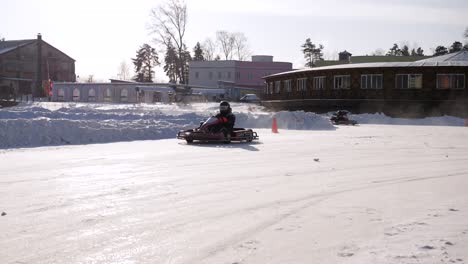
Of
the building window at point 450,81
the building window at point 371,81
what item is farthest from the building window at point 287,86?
the building window at point 450,81

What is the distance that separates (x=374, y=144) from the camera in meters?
Answer: 17.1

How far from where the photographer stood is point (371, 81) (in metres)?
43.0

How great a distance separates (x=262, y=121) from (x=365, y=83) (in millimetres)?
16815

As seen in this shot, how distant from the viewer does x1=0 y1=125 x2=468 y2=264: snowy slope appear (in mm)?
4793

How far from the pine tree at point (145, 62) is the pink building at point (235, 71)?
74.4 ft

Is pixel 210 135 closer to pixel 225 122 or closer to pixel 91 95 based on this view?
pixel 225 122

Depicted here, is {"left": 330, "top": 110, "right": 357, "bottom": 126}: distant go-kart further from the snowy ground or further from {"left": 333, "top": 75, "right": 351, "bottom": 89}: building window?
the snowy ground

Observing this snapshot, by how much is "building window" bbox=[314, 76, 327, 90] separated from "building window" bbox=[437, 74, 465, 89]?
918cm

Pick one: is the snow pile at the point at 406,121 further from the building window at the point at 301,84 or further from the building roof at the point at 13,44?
the building roof at the point at 13,44

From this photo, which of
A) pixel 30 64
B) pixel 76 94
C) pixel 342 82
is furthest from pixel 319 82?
pixel 30 64

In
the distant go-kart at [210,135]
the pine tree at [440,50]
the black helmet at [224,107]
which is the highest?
the pine tree at [440,50]

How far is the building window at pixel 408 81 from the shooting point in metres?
41.4

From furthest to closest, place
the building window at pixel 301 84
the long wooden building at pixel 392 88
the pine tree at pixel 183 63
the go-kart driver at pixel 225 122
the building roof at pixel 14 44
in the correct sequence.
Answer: the pine tree at pixel 183 63
the building roof at pixel 14 44
the building window at pixel 301 84
the long wooden building at pixel 392 88
the go-kart driver at pixel 225 122

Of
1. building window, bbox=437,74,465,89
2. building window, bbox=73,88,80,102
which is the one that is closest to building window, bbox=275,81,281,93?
building window, bbox=437,74,465,89
